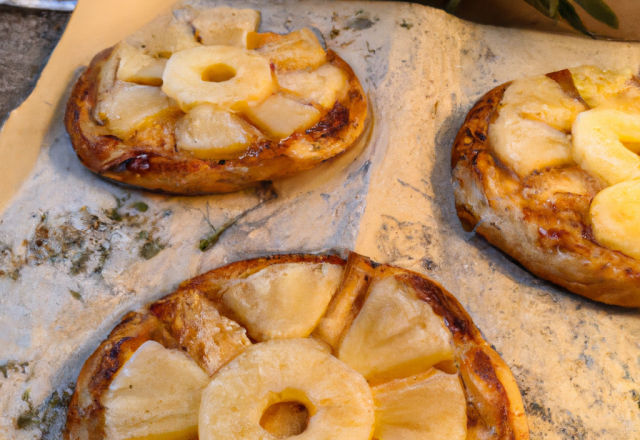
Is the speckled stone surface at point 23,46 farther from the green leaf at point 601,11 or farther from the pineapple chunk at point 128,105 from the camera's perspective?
the green leaf at point 601,11

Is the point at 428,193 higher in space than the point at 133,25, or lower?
lower

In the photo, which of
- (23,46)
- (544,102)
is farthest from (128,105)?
(544,102)

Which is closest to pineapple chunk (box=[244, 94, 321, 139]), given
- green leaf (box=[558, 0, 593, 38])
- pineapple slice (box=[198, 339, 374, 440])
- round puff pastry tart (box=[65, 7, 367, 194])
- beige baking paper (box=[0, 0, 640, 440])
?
round puff pastry tart (box=[65, 7, 367, 194])

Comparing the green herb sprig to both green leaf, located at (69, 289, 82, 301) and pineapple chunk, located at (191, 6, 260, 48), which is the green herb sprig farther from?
green leaf, located at (69, 289, 82, 301)

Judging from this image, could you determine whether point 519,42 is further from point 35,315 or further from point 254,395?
point 35,315

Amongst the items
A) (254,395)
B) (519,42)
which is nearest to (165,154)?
(254,395)

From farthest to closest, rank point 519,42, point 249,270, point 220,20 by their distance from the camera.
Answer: point 519,42
point 220,20
point 249,270

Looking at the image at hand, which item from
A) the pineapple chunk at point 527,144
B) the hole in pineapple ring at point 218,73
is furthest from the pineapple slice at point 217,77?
the pineapple chunk at point 527,144
